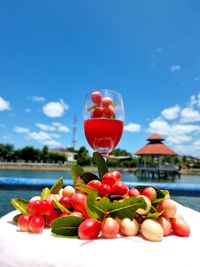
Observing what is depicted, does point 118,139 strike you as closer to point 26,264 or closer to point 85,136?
point 85,136

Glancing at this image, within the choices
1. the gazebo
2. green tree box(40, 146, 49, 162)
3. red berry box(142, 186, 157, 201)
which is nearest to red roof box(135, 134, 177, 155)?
the gazebo

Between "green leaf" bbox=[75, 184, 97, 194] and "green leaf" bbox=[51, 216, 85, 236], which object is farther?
"green leaf" bbox=[75, 184, 97, 194]

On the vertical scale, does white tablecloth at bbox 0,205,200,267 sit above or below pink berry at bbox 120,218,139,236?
below

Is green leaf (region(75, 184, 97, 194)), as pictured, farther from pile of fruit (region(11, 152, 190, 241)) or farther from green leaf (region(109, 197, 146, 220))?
green leaf (region(109, 197, 146, 220))

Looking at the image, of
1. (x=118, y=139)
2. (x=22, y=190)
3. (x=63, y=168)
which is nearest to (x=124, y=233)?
(x=118, y=139)

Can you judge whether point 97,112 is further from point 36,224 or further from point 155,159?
point 155,159

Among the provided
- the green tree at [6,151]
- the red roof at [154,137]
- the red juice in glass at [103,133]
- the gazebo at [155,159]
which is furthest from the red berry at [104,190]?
the green tree at [6,151]

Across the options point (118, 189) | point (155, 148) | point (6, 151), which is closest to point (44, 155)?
point (6, 151)
